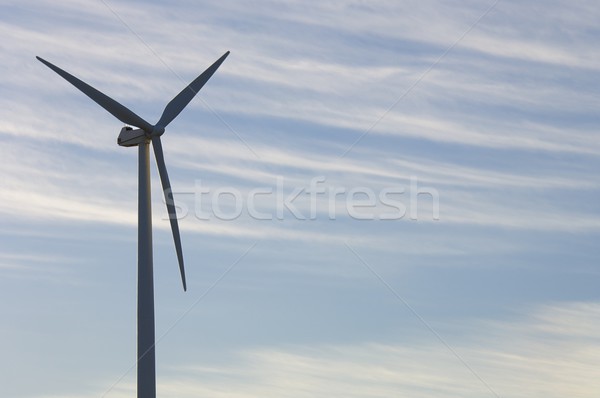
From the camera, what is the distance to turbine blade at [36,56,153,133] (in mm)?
52219

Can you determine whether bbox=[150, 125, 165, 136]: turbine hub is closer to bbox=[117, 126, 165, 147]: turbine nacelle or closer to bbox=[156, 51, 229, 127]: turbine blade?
bbox=[117, 126, 165, 147]: turbine nacelle

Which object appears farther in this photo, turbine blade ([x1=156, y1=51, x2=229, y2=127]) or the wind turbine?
turbine blade ([x1=156, y1=51, x2=229, y2=127])

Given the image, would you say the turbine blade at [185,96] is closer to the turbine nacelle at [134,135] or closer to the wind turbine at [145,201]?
the wind turbine at [145,201]

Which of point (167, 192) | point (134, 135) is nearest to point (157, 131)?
point (134, 135)

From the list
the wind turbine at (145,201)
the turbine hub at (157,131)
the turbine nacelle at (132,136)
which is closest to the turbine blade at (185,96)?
the wind turbine at (145,201)

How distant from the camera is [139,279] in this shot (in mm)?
50469

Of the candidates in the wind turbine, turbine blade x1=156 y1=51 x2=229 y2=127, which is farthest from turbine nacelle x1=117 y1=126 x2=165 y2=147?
turbine blade x1=156 y1=51 x2=229 y2=127

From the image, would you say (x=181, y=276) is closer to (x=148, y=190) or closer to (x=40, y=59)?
(x=148, y=190)

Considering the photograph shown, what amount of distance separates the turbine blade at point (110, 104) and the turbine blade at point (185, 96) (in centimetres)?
133

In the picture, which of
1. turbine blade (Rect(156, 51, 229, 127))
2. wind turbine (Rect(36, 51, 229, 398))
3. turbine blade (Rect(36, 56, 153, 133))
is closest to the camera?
wind turbine (Rect(36, 51, 229, 398))

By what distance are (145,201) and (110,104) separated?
4310 mm

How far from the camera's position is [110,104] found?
172 feet

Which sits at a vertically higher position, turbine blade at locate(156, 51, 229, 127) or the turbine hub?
turbine blade at locate(156, 51, 229, 127)

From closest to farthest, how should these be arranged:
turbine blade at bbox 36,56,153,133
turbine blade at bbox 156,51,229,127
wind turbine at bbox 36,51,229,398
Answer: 1. wind turbine at bbox 36,51,229,398
2. turbine blade at bbox 36,56,153,133
3. turbine blade at bbox 156,51,229,127
